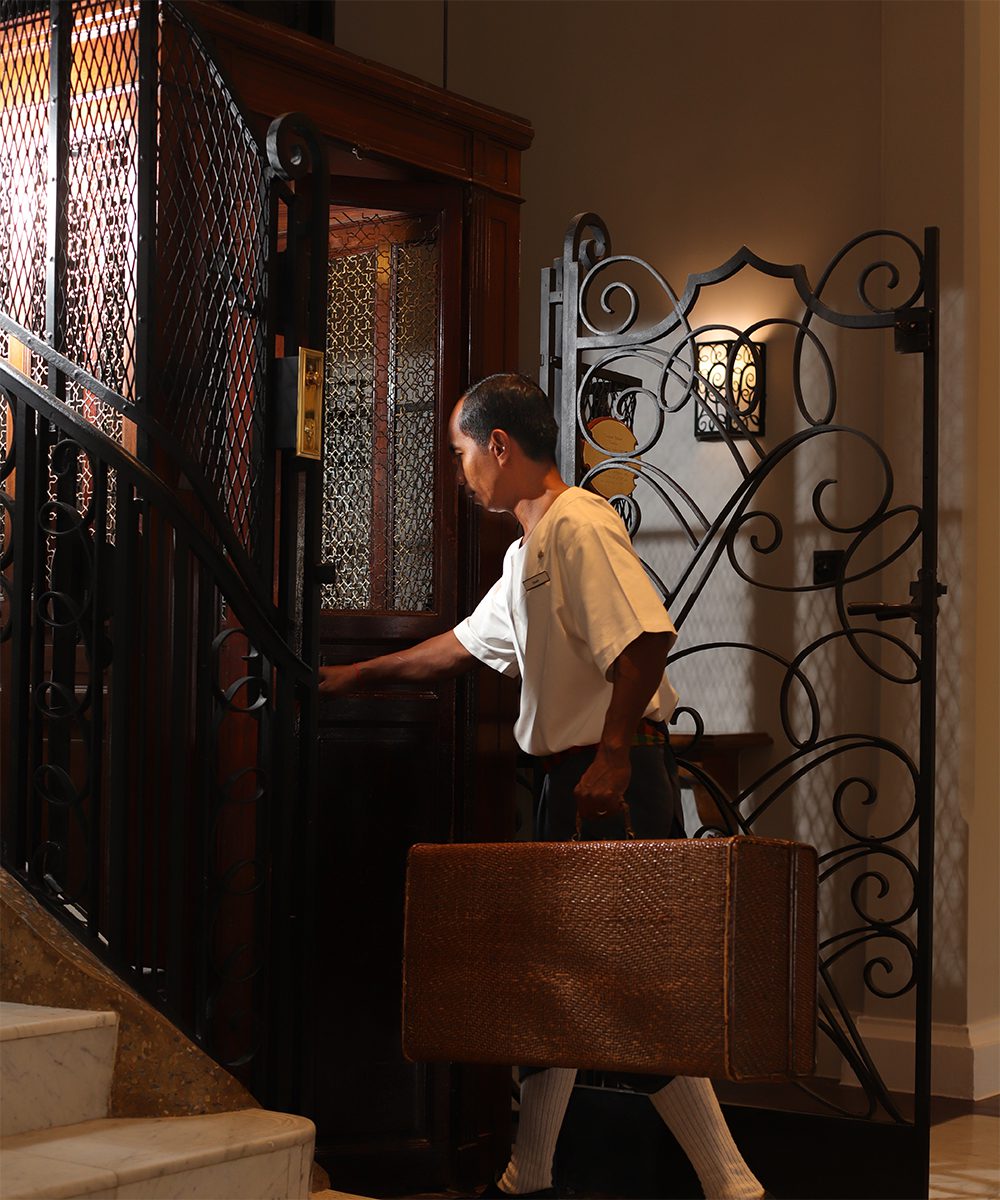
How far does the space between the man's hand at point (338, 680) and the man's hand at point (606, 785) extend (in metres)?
0.66

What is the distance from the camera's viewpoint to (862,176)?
16.9ft

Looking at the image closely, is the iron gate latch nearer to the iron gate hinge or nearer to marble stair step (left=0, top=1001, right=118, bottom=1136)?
the iron gate hinge

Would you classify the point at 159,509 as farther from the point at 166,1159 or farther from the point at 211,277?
the point at 166,1159

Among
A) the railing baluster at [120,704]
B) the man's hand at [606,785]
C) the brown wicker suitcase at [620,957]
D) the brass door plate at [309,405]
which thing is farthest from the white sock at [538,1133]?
the brass door plate at [309,405]

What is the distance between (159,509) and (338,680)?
0.80 m

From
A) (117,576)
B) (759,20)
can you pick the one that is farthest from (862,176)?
(117,576)

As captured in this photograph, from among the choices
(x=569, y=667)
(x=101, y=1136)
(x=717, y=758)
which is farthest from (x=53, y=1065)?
(x=717, y=758)

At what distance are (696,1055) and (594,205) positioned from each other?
3.76 m

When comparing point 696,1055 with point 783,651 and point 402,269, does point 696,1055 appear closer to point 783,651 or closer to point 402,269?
point 402,269

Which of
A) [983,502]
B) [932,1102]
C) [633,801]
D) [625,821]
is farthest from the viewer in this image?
[983,502]

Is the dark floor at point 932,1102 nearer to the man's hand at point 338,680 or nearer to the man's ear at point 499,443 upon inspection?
the man's hand at point 338,680

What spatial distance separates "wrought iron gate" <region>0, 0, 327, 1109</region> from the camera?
2801 millimetres

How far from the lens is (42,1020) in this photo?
248cm

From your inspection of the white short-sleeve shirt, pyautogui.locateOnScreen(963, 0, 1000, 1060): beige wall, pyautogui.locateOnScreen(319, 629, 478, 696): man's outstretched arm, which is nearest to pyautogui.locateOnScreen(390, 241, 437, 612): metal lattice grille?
pyautogui.locateOnScreen(319, 629, 478, 696): man's outstretched arm
